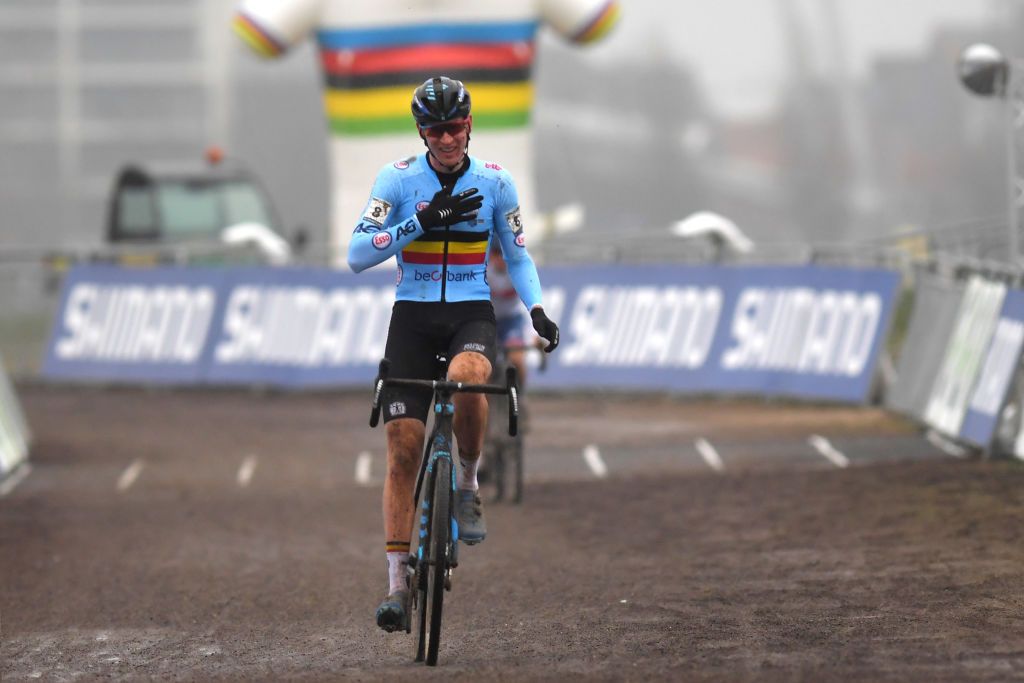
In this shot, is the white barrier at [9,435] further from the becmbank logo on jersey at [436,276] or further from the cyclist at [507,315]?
the becmbank logo on jersey at [436,276]

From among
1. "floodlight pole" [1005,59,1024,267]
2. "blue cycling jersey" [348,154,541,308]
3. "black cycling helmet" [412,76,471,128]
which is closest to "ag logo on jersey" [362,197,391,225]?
"blue cycling jersey" [348,154,541,308]

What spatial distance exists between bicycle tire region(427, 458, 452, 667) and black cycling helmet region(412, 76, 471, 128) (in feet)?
4.61

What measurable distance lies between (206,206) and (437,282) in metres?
24.7

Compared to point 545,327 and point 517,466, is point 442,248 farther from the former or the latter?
point 517,466

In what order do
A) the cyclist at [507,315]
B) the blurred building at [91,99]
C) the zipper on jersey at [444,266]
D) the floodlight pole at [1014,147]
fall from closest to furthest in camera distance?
the zipper on jersey at [444,266], the cyclist at [507,315], the floodlight pole at [1014,147], the blurred building at [91,99]

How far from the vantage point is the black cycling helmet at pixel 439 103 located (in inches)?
357

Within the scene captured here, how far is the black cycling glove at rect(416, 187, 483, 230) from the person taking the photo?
8930mm

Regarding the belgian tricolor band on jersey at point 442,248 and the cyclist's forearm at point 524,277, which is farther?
the cyclist's forearm at point 524,277

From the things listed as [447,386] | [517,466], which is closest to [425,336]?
[447,386]

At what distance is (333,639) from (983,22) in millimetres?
25548

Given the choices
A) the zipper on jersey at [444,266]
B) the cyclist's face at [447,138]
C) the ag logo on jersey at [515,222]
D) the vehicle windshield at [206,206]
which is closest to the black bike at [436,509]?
the zipper on jersey at [444,266]

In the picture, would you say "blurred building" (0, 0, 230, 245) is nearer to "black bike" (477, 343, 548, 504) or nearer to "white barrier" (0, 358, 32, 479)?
"white barrier" (0, 358, 32, 479)

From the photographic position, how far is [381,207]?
9.23 metres

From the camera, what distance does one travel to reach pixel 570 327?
25141 mm
